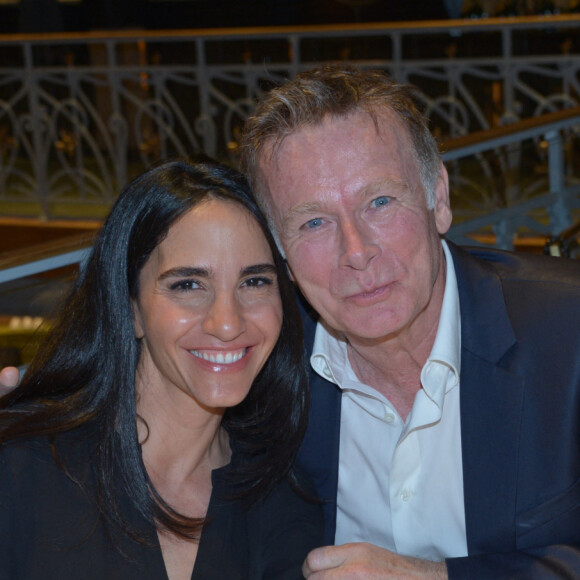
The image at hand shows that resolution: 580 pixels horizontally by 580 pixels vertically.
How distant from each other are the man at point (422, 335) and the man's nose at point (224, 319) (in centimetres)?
18

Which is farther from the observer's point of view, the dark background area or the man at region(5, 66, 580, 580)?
the dark background area

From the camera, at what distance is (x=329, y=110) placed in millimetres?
2010

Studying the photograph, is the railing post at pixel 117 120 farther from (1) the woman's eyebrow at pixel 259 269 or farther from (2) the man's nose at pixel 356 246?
(2) the man's nose at pixel 356 246

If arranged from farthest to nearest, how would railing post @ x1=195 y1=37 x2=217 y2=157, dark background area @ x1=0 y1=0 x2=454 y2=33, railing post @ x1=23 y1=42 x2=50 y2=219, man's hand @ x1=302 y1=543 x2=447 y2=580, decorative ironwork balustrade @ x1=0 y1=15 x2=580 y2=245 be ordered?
1. dark background area @ x1=0 y1=0 x2=454 y2=33
2. railing post @ x1=23 y1=42 x2=50 y2=219
3. railing post @ x1=195 y1=37 x2=217 y2=157
4. decorative ironwork balustrade @ x1=0 y1=15 x2=580 y2=245
5. man's hand @ x1=302 y1=543 x2=447 y2=580

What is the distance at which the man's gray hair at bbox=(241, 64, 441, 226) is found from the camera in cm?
202

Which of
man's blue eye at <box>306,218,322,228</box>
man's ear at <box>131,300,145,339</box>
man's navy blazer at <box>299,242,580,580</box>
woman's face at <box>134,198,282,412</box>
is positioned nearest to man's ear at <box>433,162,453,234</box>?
man's navy blazer at <box>299,242,580,580</box>

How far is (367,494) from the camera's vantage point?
2.23m

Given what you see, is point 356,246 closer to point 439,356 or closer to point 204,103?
point 439,356

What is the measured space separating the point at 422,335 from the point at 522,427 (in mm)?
306

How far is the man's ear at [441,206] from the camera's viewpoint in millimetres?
2150

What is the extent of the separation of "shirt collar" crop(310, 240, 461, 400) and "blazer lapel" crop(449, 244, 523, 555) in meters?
0.03

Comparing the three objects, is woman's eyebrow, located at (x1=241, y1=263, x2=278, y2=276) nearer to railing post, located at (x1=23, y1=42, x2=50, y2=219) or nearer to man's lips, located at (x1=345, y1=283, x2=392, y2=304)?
man's lips, located at (x1=345, y1=283, x2=392, y2=304)

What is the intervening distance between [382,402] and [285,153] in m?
0.60

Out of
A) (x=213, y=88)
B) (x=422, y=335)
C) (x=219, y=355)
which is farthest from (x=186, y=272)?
(x=213, y=88)
